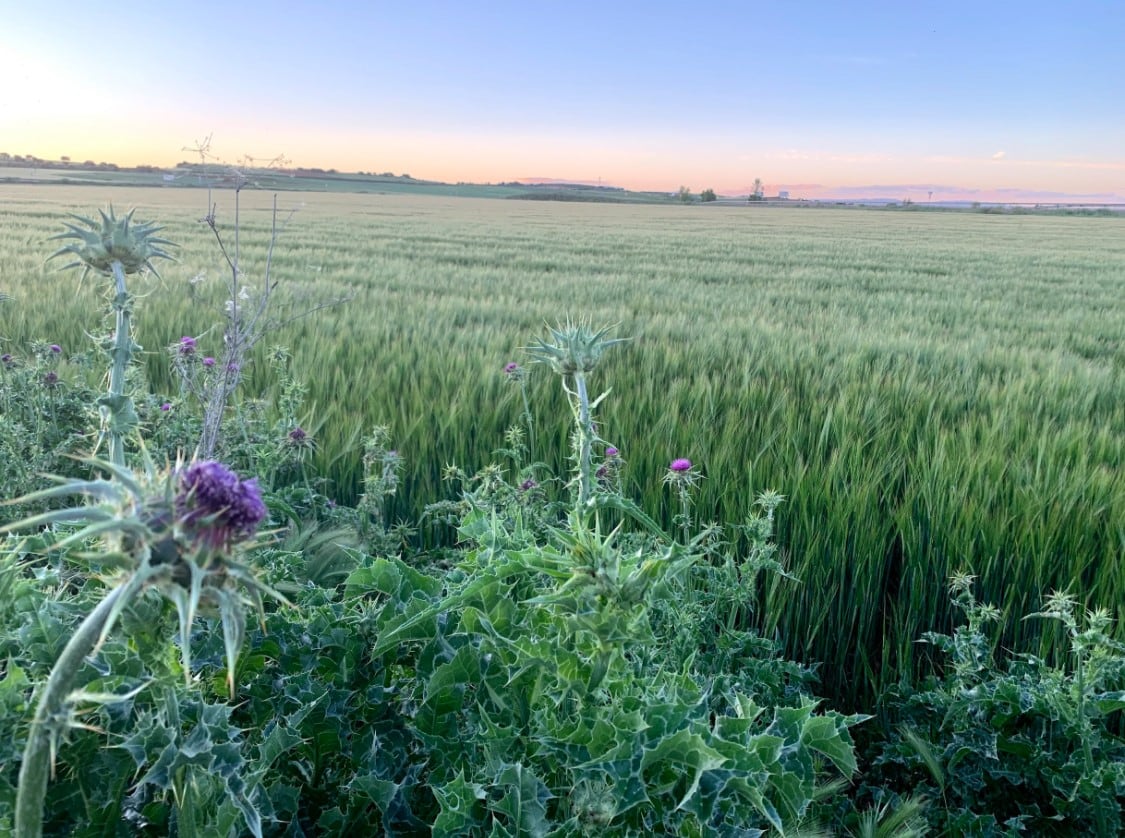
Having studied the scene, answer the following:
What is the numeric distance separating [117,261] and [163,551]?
1.23 metres

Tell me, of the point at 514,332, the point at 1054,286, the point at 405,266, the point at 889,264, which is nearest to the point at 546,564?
the point at 514,332

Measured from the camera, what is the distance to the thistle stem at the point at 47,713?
0.64 meters

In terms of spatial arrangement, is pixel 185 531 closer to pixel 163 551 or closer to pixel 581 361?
pixel 163 551

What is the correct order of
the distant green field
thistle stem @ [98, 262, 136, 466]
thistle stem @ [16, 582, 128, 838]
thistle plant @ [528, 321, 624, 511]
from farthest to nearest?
the distant green field
thistle plant @ [528, 321, 624, 511]
thistle stem @ [98, 262, 136, 466]
thistle stem @ [16, 582, 128, 838]

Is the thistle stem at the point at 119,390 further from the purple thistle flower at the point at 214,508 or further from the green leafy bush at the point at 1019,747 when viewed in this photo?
the green leafy bush at the point at 1019,747

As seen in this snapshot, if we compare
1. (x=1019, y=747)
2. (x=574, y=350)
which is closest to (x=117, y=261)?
(x=574, y=350)

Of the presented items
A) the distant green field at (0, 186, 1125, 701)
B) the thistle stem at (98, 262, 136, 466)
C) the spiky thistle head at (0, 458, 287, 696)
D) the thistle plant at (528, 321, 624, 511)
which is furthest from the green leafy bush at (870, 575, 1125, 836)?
the thistle stem at (98, 262, 136, 466)

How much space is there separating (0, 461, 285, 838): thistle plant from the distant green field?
2.08m

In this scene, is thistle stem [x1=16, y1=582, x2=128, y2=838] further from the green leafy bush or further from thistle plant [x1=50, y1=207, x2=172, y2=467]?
the green leafy bush

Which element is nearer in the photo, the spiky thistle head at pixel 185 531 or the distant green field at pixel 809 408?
the spiky thistle head at pixel 185 531

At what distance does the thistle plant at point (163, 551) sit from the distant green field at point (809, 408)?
208 centimetres

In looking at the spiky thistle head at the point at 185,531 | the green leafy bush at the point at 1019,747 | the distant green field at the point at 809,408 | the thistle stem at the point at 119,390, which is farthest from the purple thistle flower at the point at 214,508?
the distant green field at the point at 809,408

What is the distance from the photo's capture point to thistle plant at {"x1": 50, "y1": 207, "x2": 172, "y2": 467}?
1591mm

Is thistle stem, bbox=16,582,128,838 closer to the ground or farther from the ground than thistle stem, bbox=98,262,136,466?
closer to the ground
